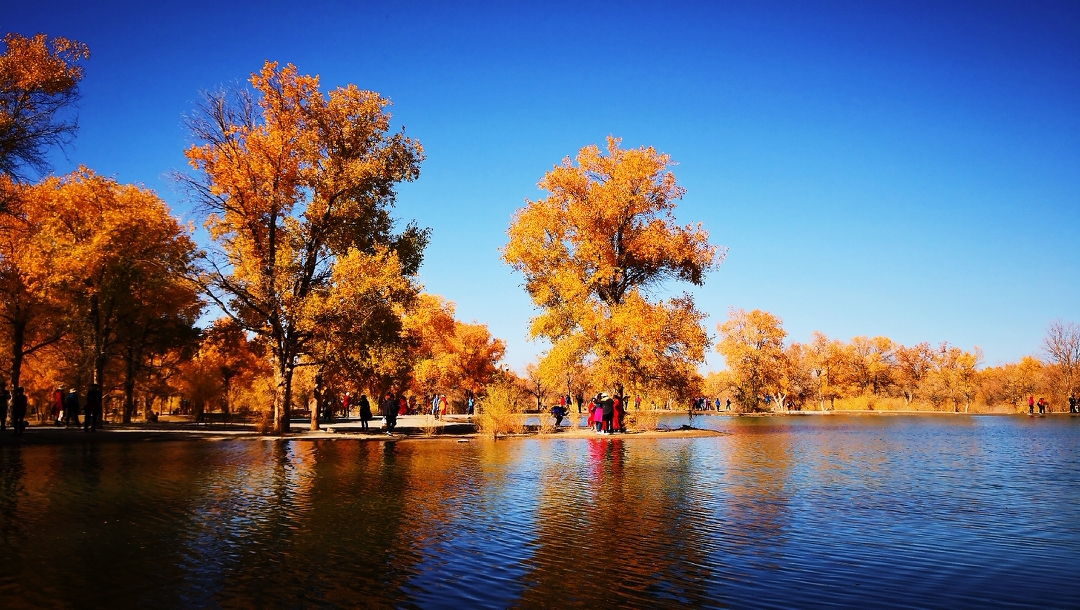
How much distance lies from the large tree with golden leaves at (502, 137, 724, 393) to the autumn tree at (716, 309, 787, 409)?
5306cm

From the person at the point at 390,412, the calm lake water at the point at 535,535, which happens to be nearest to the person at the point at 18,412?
the calm lake water at the point at 535,535

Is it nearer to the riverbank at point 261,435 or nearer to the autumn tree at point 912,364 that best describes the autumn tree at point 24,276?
the riverbank at point 261,435

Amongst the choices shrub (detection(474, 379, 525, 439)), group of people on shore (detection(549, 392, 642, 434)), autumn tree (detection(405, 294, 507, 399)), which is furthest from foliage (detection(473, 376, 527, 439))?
autumn tree (detection(405, 294, 507, 399))

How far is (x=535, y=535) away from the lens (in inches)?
410

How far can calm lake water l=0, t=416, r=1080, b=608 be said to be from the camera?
7406 mm

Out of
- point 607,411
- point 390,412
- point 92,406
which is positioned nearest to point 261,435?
point 390,412

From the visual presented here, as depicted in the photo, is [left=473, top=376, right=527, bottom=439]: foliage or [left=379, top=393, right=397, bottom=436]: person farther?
[left=473, top=376, right=527, bottom=439]: foliage

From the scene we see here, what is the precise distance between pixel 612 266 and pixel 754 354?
5623 cm

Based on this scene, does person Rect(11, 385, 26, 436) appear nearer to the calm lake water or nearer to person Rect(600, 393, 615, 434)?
the calm lake water

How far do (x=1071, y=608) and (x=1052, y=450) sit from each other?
23235 mm

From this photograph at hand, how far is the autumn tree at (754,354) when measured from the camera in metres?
88.9

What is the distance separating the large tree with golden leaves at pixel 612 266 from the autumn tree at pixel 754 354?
53062mm

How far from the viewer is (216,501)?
43.7ft

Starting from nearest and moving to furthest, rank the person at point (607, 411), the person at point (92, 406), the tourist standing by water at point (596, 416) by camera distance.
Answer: the person at point (92, 406)
the person at point (607, 411)
the tourist standing by water at point (596, 416)
